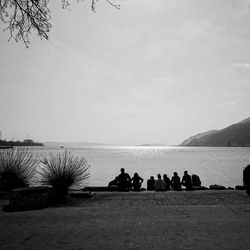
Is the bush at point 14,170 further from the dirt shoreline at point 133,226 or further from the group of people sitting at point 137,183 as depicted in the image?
the group of people sitting at point 137,183

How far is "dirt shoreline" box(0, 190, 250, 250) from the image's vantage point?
15.8ft

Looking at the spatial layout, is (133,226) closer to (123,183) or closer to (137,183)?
(123,183)

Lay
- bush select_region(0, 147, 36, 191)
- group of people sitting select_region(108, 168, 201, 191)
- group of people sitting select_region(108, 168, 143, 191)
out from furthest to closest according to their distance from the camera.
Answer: group of people sitting select_region(108, 168, 143, 191) < group of people sitting select_region(108, 168, 201, 191) < bush select_region(0, 147, 36, 191)

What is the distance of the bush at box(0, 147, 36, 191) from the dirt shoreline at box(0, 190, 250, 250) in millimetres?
2931

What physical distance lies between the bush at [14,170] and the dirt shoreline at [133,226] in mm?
2931

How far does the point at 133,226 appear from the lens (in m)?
5.80

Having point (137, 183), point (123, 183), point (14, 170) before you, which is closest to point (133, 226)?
point (123, 183)

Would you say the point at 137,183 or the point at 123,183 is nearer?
the point at 123,183

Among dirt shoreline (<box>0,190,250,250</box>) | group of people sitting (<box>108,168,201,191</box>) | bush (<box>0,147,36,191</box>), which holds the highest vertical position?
bush (<box>0,147,36,191</box>)

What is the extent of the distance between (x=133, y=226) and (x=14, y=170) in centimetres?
825

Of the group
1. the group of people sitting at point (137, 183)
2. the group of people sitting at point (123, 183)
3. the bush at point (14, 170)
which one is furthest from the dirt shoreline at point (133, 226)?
the group of people sitting at point (123, 183)

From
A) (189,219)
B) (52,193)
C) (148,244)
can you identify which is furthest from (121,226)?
(52,193)

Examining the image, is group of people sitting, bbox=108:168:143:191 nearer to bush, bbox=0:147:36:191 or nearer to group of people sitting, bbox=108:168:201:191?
group of people sitting, bbox=108:168:201:191

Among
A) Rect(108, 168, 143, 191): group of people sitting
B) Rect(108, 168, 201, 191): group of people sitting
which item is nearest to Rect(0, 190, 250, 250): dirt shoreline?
Rect(108, 168, 201, 191): group of people sitting
